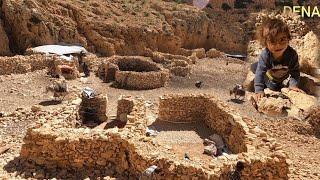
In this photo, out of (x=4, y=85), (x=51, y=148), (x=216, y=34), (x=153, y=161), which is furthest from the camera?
(x=216, y=34)

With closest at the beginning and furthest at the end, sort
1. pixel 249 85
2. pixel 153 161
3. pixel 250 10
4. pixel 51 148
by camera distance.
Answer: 1. pixel 249 85
2. pixel 153 161
3. pixel 51 148
4. pixel 250 10

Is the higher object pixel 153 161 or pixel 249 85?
pixel 249 85

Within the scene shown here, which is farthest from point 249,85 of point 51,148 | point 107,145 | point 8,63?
point 8,63

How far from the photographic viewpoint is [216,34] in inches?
1921

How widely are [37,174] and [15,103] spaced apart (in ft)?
32.0

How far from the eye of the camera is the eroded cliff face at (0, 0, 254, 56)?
Answer: 33125 mm

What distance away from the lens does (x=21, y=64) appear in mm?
26000

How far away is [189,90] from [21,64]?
1167 centimetres

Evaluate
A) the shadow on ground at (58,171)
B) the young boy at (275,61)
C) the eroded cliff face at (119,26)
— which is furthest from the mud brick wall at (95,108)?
the eroded cliff face at (119,26)

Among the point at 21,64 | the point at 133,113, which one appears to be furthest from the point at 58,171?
the point at 21,64

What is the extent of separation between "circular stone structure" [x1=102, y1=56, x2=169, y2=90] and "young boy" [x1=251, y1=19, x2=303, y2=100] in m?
21.0

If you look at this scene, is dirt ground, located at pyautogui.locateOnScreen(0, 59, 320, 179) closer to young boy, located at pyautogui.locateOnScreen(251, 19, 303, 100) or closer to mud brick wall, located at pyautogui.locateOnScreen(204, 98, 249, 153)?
mud brick wall, located at pyautogui.locateOnScreen(204, 98, 249, 153)

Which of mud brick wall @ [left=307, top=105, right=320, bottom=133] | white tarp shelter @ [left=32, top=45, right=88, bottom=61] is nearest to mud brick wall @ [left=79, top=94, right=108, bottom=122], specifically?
mud brick wall @ [left=307, top=105, right=320, bottom=133]

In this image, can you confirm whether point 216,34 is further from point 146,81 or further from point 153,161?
point 153,161
